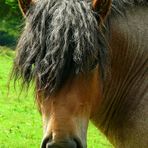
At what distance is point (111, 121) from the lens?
4.24m

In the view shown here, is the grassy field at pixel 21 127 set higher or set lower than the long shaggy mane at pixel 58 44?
lower

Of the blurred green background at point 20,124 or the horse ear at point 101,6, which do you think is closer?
the horse ear at point 101,6

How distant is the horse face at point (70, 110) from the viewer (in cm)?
348

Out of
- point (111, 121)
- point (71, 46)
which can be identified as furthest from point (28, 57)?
point (111, 121)

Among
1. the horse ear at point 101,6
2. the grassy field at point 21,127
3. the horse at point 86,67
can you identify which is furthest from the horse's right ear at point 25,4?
the grassy field at point 21,127

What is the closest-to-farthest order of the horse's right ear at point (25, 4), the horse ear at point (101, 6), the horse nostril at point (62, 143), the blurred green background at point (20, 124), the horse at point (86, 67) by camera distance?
the horse nostril at point (62, 143) → the horse at point (86, 67) → the horse ear at point (101, 6) → the horse's right ear at point (25, 4) → the blurred green background at point (20, 124)

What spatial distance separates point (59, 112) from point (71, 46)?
525 millimetres

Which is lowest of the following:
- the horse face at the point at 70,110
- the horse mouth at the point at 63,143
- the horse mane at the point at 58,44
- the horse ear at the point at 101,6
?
the horse mouth at the point at 63,143

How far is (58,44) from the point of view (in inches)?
142

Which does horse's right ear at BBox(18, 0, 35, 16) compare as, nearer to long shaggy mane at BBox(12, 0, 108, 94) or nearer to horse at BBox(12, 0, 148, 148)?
horse at BBox(12, 0, 148, 148)

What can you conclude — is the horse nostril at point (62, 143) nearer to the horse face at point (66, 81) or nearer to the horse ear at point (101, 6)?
the horse face at point (66, 81)

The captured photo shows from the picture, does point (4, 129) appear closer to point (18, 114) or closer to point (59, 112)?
point (18, 114)

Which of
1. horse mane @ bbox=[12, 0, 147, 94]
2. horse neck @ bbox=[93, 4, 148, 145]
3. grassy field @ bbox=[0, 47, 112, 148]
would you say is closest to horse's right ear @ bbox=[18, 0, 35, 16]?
horse mane @ bbox=[12, 0, 147, 94]

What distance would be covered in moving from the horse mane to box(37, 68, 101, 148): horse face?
0.08m
